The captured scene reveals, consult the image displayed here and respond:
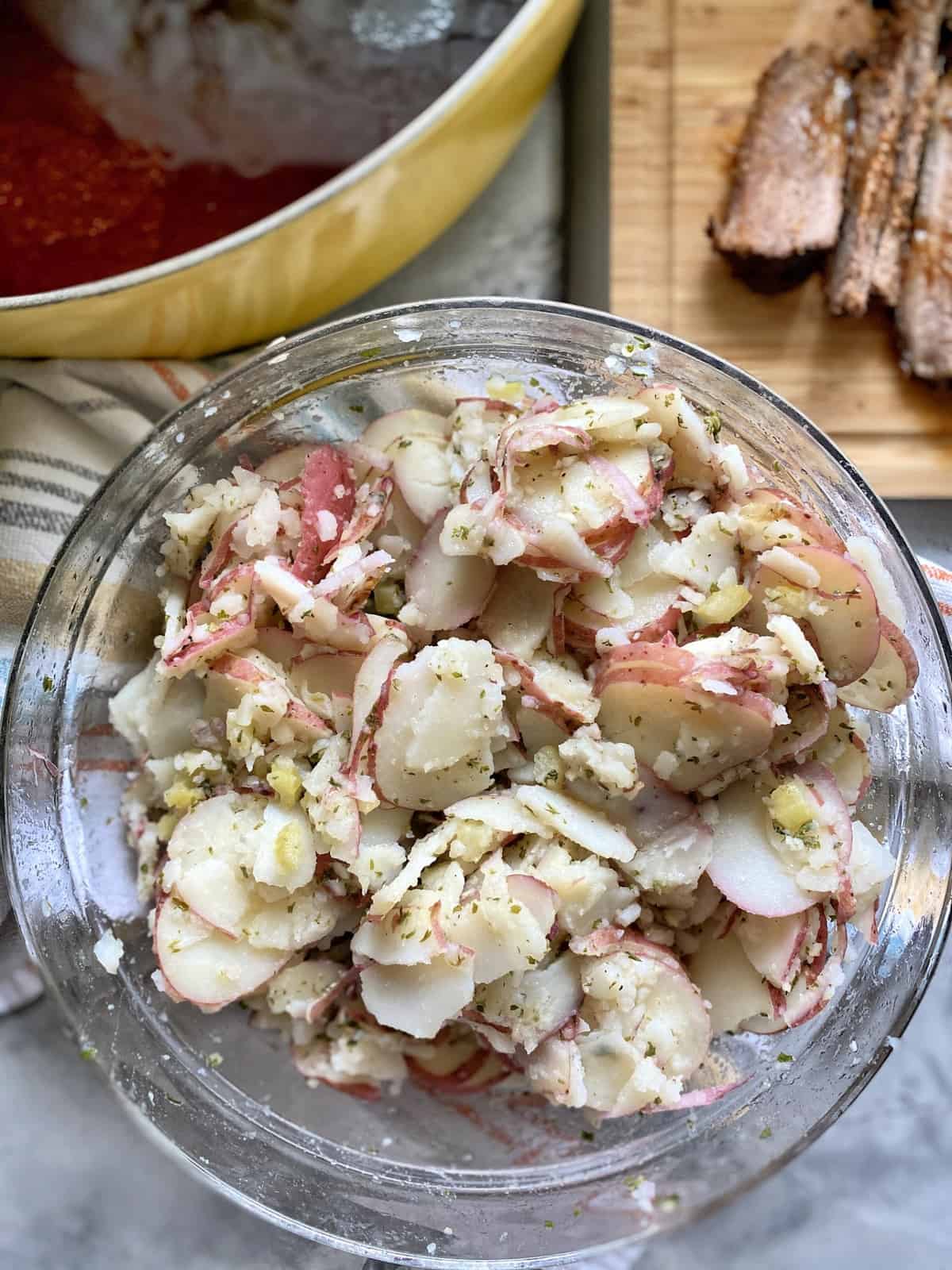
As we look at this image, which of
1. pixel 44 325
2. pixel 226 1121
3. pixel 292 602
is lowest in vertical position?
pixel 226 1121

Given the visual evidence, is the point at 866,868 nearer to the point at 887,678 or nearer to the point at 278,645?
the point at 887,678

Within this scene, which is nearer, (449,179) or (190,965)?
(190,965)

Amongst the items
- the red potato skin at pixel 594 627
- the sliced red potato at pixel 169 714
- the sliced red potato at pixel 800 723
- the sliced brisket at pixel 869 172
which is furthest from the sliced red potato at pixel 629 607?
the sliced brisket at pixel 869 172

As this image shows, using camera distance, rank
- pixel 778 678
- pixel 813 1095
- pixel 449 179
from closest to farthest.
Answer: pixel 778 678 < pixel 813 1095 < pixel 449 179

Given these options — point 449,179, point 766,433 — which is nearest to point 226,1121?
point 766,433

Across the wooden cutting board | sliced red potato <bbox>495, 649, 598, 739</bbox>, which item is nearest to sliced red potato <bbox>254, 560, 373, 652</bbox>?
sliced red potato <bbox>495, 649, 598, 739</bbox>

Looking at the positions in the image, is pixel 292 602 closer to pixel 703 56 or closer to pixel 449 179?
pixel 449 179

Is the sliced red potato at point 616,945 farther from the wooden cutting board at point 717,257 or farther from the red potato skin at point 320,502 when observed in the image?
the wooden cutting board at point 717,257

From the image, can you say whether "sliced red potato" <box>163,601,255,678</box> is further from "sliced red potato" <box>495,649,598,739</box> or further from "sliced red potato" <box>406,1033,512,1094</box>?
"sliced red potato" <box>406,1033,512,1094</box>
